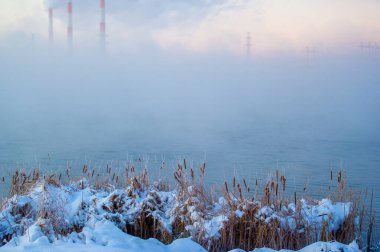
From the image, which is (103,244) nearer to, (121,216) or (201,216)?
(121,216)

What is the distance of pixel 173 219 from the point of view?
5.49m

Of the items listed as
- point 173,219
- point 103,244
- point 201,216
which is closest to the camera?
point 103,244

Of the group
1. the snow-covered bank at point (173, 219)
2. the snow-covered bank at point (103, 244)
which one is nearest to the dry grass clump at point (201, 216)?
the snow-covered bank at point (173, 219)

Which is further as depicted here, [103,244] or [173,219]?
[173,219]

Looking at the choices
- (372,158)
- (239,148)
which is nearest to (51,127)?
(239,148)

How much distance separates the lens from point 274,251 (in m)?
4.70

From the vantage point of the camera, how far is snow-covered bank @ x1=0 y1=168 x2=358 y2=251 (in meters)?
4.75

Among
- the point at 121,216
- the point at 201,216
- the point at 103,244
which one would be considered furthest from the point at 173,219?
the point at 103,244

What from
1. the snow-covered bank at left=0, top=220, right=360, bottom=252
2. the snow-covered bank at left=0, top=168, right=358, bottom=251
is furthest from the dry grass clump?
the snow-covered bank at left=0, top=220, right=360, bottom=252

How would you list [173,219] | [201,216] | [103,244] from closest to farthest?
[103,244]
[201,216]
[173,219]

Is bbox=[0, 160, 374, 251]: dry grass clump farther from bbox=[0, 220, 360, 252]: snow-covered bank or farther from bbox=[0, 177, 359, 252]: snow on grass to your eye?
bbox=[0, 220, 360, 252]: snow-covered bank

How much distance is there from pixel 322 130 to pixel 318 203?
22307mm

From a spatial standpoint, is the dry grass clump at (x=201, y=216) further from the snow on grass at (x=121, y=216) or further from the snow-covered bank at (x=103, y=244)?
the snow-covered bank at (x=103, y=244)

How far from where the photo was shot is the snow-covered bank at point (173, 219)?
4.75m
